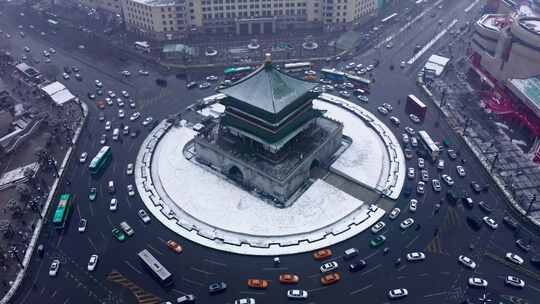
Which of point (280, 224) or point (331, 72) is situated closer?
point (280, 224)

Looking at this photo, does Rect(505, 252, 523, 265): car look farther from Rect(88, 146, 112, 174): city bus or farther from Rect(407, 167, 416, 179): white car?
Rect(88, 146, 112, 174): city bus

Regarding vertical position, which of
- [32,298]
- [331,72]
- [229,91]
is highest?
[229,91]

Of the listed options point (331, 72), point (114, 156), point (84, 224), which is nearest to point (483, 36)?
point (331, 72)

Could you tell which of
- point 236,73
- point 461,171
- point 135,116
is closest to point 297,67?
point 236,73

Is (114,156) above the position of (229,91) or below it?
below

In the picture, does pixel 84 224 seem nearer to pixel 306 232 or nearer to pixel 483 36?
pixel 306 232

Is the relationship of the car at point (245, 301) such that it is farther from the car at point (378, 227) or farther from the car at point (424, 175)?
the car at point (424, 175)

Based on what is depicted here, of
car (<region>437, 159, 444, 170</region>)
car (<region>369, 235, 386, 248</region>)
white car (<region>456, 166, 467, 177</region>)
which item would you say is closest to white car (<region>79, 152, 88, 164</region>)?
car (<region>369, 235, 386, 248</region>)
